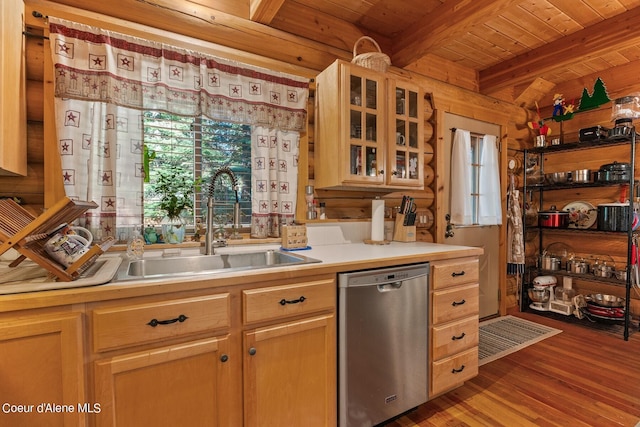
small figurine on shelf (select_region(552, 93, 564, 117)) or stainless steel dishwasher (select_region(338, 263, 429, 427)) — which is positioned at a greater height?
small figurine on shelf (select_region(552, 93, 564, 117))

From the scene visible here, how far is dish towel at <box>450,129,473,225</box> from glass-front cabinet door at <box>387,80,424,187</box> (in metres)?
0.83

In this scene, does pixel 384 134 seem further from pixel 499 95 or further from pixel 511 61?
pixel 499 95

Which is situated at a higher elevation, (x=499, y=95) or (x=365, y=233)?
(x=499, y=95)

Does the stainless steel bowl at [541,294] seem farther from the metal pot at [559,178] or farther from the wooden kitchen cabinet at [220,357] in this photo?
the wooden kitchen cabinet at [220,357]

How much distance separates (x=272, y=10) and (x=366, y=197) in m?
1.47

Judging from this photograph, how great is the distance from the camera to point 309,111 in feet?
7.61

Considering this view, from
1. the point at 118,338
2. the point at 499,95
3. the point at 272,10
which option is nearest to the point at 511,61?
the point at 499,95

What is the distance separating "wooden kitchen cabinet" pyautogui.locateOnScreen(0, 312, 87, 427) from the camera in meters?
0.95

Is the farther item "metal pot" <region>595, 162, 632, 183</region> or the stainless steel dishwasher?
"metal pot" <region>595, 162, 632, 183</region>

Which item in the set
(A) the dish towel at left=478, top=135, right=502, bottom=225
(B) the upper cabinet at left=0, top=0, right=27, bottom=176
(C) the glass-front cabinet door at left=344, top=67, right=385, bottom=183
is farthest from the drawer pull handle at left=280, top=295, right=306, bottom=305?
(A) the dish towel at left=478, top=135, right=502, bottom=225

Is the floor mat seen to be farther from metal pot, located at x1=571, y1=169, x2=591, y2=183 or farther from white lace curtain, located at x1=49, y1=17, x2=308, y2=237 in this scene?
white lace curtain, located at x1=49, y1=17, x2=308, y2=237

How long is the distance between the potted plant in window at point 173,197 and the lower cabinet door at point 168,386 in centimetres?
79

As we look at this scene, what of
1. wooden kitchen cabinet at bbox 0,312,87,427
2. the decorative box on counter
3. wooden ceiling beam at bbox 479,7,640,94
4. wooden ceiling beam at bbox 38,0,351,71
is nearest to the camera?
wooden kitchen cabinet at bbox 0,312,87,427

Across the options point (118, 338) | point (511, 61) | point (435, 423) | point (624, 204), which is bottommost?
point (435, 423)
